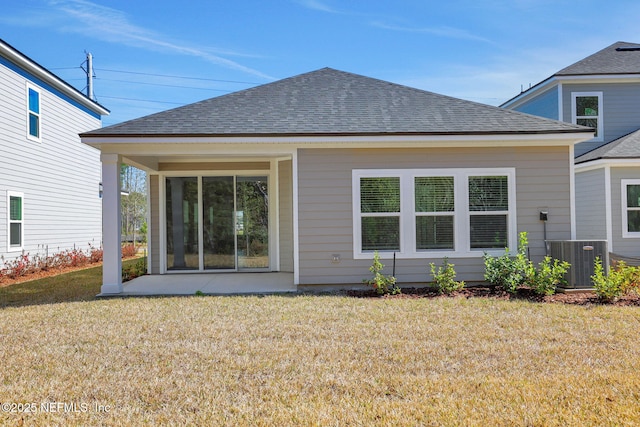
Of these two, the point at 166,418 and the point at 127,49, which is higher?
the point at 127,49

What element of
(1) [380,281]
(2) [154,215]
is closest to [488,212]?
(1) [380,281]

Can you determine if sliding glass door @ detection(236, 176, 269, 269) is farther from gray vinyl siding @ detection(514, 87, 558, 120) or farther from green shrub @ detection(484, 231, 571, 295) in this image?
gray vinyl siding @ detection(514, 87, 558, 120)

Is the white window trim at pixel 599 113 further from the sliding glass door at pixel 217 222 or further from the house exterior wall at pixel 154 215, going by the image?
the house exterior wall at pixel 154 215

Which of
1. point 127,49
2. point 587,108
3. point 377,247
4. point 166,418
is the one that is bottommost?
point 166,418

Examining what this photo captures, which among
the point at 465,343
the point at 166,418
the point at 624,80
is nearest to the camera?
the point at 166,418

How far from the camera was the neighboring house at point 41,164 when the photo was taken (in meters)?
12.5

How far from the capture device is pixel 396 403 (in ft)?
12.1

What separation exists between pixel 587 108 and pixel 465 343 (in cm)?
1210

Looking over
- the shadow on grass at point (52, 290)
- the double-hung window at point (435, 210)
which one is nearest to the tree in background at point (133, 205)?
the shadow on grass at point (52, 290)

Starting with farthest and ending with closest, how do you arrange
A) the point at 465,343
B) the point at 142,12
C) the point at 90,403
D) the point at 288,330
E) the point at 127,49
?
1. the point at 127,49
2. the point at 142,12
3. the point at 288,330
4. the point at 465,343
5. the point at 90,403

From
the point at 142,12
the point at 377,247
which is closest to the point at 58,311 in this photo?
the point at 377,247

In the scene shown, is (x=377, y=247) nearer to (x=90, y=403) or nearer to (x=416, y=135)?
(x=416, y=135)

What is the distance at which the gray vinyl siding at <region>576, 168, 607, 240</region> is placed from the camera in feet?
40.0

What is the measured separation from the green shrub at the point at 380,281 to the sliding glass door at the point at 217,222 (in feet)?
12.6
